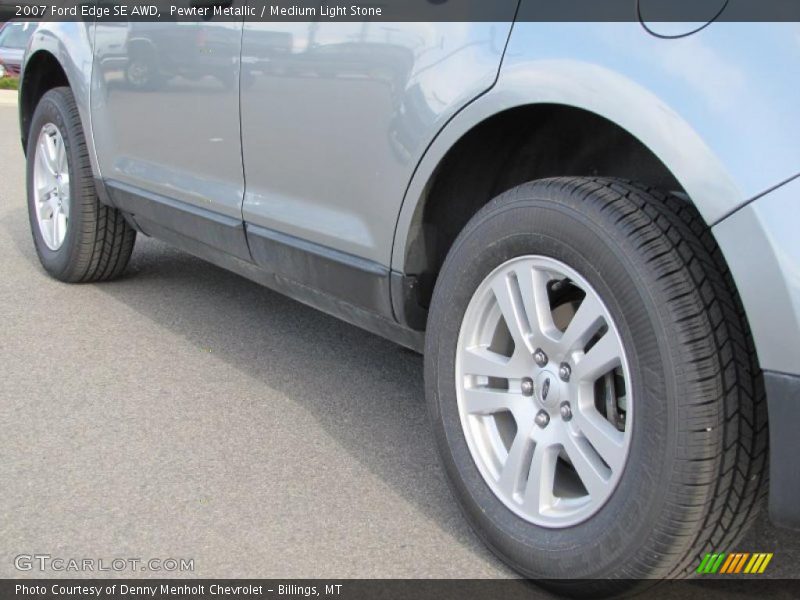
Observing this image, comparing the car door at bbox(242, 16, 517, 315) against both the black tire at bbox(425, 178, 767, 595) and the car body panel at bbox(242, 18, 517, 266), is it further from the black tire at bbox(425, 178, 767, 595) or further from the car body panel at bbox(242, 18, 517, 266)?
the black tire at bbox(425, 178, 767, 595)

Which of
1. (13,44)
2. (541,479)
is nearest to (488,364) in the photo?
(541,479)

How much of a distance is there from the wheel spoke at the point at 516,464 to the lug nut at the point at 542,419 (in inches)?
1.7

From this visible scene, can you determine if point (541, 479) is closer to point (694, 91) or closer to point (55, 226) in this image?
point (694, 91)

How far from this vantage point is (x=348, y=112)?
110 inches

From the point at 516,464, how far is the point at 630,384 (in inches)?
17.0

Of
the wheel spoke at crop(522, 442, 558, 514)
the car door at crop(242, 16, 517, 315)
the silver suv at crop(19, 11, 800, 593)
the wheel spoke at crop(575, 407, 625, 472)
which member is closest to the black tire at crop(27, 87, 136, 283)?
the silver suv at crop(19, 11, 800, 593)

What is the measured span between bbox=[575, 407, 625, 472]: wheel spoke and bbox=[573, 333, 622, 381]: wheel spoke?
9 cm

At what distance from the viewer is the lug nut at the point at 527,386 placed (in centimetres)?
242

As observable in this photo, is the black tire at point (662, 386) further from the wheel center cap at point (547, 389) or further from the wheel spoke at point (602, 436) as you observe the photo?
the wheel center cap at point (547, 389)

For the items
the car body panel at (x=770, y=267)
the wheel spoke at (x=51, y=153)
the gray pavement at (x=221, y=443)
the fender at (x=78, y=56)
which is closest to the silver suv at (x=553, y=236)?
the car body panel at (x=770, y=267)

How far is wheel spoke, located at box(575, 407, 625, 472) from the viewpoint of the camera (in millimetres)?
2141

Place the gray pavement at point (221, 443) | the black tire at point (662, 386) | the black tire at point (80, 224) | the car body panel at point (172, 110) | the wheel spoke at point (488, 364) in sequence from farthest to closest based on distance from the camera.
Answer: the black tire at point (80, 224) < the car body panel at point (172, 110) < the gray pavement at point (221, 443) < the wheel spoke at point (488, 364) < the black tire at point (662, 386)

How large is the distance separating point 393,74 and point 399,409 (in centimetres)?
128

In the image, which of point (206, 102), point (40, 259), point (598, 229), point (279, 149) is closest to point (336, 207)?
point (279, 149)
